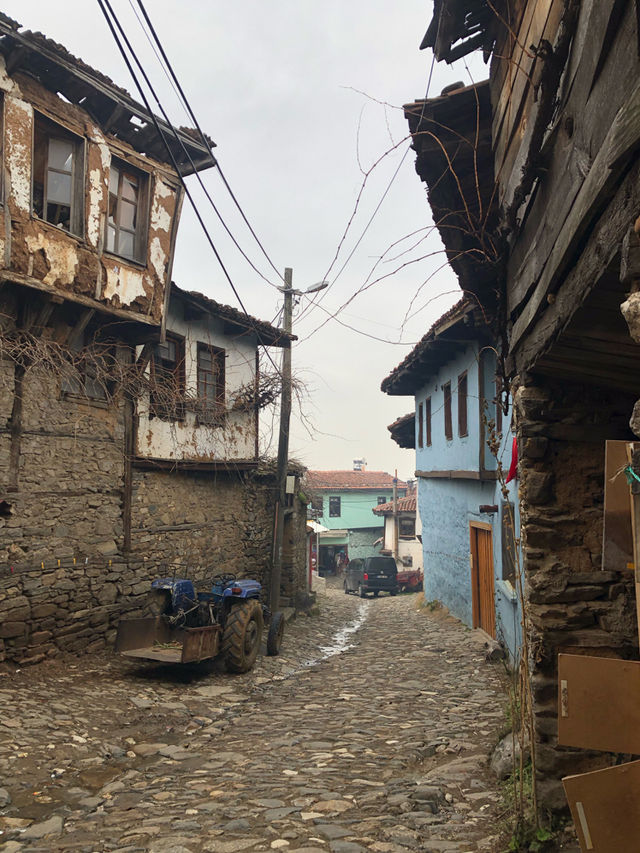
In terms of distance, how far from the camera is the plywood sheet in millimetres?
2730

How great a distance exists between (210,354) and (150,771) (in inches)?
350

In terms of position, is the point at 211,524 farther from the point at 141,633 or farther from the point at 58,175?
the point at 58,175

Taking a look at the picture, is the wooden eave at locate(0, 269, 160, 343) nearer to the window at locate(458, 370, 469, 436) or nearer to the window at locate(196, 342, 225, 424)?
the window at locate(196, 342, 225, 424)

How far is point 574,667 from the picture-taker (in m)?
3.12

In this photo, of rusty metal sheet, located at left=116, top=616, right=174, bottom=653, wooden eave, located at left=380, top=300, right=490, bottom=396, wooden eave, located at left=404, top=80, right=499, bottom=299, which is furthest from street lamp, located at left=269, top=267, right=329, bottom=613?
wooden eave, located at left=404, top=80, right=499, bottom=299

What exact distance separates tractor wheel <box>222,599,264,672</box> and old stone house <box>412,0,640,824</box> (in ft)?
17.6

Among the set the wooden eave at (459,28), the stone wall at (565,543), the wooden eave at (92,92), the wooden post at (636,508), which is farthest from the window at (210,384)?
the wooden post at (636,508)

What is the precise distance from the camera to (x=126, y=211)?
10258 mm

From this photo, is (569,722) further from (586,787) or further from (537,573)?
(537,573)

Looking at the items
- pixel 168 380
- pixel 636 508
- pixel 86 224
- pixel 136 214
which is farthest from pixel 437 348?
pixel 636 508

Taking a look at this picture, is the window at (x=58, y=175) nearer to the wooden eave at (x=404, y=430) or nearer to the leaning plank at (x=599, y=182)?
the leaning plank at (x=599, y=182)

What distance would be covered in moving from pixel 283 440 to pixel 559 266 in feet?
33.9

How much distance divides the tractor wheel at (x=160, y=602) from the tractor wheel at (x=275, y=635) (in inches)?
88.2

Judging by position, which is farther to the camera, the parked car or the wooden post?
the parked car
